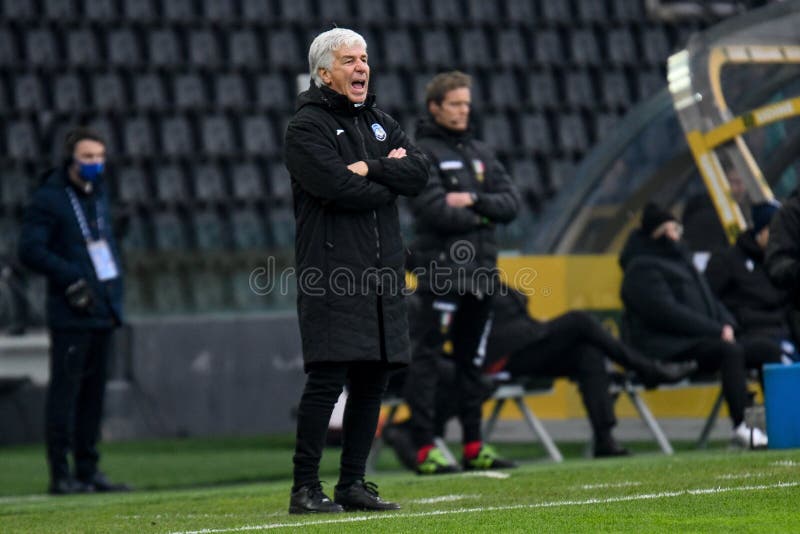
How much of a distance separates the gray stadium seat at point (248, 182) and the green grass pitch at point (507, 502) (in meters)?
6.78

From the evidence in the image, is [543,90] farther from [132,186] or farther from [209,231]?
[132,186]

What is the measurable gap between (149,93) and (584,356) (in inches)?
321

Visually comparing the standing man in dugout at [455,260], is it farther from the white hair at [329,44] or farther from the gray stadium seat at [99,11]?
the gray stadium seat at [99,11]

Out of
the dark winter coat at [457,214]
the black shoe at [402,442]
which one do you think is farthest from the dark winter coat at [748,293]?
the black shoe at [402,442]

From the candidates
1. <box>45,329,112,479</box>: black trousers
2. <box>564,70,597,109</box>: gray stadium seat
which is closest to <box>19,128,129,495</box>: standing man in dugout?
<box>45,329,112,479</box>: black trousers

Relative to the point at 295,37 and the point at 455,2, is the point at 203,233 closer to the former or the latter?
the point at 295,37

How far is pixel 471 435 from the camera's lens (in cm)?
873

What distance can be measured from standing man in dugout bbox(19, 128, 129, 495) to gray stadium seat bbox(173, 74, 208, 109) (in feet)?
24.9

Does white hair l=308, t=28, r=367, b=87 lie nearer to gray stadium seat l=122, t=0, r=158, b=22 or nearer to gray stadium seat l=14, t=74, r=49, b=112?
gray stadium seat l=14, t=74, r=49, b=112

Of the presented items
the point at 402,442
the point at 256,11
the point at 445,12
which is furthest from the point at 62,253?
the point at 445,12

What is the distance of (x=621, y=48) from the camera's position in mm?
19719

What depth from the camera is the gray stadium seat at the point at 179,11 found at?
17.3 meters

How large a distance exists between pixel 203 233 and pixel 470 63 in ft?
13.9

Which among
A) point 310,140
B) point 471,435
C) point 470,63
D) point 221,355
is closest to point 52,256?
point 471,435
